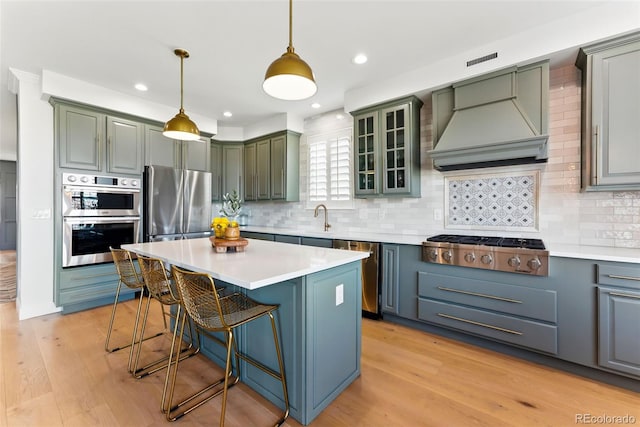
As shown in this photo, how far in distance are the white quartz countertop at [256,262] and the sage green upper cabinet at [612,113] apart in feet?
6.50

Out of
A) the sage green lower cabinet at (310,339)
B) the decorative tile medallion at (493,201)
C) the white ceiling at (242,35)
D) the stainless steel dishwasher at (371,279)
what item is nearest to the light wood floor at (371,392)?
the sage green lower cabinet at (310,339)

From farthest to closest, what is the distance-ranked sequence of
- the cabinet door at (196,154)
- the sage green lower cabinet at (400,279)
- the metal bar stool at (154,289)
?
the cabinet door at (196,154) → the sage green lower cabinet at (400,279) → the metal bar stool at (154,289)

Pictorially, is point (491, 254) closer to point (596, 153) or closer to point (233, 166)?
point (596, 153)

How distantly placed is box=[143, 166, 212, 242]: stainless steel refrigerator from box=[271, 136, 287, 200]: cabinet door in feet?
3.33

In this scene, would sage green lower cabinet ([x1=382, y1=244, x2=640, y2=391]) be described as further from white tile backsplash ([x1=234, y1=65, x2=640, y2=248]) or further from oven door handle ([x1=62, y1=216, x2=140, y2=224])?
oven door handle ([x1=62, y1=216, x2=140, y2=224])

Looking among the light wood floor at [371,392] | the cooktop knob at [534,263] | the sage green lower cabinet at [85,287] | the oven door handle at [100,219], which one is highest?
the oven door handle at [100,219]

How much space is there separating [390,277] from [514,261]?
1111 mm

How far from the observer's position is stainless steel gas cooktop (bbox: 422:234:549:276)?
2.13 metres

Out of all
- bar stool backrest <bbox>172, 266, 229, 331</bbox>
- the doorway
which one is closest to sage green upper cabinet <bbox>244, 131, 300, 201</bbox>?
bar stool backrest <bbox>172, 266, 229, 331</bbox>

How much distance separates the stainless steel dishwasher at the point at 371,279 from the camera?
9.89 feet

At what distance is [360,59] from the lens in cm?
282

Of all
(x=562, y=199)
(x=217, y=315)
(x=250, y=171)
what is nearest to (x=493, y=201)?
(x=562, y=199)

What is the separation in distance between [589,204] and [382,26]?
2.32m

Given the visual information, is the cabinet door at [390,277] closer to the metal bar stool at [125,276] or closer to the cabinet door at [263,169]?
the metal bar stool at [125,276]
